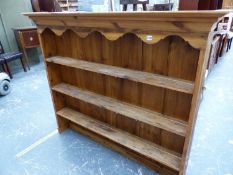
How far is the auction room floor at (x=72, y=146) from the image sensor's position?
1.71 m

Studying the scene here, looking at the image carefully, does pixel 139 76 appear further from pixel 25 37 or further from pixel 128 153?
pixel 25 37

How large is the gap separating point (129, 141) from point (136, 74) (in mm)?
654

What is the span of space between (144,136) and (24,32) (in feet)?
11.3

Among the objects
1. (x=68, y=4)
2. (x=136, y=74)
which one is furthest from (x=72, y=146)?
(x=68, y=4)

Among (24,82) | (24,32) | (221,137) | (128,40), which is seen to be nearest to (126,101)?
(128,40)

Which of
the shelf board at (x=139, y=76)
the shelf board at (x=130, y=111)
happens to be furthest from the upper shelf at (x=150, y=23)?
the shelf board at (x=130, y=111)

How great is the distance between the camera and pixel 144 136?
1.70 meters

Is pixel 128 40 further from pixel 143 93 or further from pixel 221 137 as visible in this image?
pixel 221 137

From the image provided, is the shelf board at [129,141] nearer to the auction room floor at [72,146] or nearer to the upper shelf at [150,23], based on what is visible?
the auction room floor at [72,146]

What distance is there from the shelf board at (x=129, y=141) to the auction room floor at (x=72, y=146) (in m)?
0.26

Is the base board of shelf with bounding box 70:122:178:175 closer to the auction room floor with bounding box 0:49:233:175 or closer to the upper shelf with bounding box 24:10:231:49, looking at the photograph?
the auction room floor with bounding box 0:49:233:175

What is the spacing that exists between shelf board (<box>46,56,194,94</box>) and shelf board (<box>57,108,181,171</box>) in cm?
64

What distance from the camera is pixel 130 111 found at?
154 centimetres

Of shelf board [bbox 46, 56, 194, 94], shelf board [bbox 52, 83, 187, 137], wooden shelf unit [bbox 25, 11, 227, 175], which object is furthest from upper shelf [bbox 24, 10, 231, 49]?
shelf board [bbox 52, 83, 187, 137]
